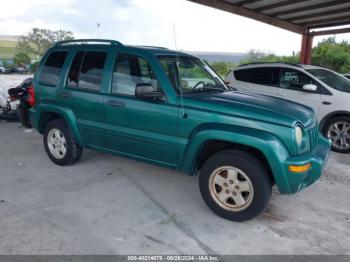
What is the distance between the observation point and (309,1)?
8766mm

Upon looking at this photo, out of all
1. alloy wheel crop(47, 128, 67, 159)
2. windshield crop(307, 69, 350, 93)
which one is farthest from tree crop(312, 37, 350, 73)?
alloy wheel crop(47, 128, 67, 159)

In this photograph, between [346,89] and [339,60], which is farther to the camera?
[339,60]

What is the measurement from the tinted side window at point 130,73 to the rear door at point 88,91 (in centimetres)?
18

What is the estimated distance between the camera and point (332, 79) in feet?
21.4

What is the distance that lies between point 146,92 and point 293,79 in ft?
13.9

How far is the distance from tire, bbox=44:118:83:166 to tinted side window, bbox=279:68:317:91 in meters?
4.39

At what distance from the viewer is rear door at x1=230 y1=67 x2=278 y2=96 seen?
6.89m

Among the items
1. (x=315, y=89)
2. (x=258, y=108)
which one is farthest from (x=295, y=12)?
(x=258, y=108)

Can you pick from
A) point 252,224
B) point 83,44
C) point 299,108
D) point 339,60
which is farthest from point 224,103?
point 339,60

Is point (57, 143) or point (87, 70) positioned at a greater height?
point (87, 70)

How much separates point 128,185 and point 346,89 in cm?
469

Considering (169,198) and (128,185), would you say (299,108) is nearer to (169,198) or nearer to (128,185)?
(169,198)

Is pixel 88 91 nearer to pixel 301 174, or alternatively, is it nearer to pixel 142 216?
pixel 142 216

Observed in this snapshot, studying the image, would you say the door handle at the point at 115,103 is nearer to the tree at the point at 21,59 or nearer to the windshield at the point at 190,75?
the windshield at the point at 190,75
